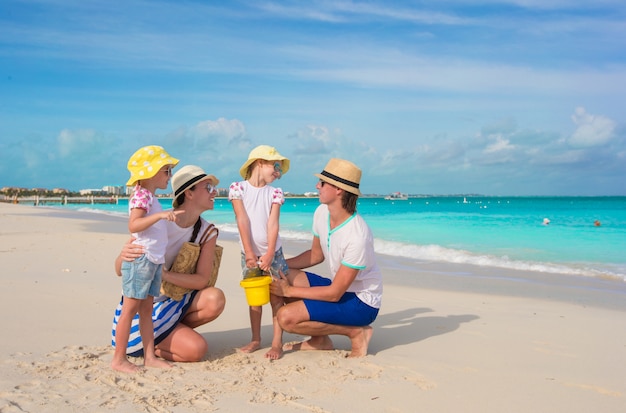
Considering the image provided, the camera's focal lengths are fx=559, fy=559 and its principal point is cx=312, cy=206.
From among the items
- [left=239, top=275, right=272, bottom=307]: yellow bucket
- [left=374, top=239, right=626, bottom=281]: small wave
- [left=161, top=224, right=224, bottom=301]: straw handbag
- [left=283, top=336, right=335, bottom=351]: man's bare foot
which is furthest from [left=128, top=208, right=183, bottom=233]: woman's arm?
[left=374, top=239, right=626, bottom=281]: small wave

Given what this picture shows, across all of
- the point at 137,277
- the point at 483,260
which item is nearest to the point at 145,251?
the point at 137,277

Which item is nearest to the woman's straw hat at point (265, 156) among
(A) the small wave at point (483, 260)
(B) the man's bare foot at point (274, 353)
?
(B) the man's bare foot at point (274, 353)

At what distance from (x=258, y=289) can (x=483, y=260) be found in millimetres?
9007

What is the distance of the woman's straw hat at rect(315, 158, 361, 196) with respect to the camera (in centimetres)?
425

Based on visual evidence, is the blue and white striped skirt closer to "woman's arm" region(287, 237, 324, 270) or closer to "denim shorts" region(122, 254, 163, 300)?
"denim shorts" region(122, 254, 163, 300)

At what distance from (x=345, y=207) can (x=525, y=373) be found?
70.5 inches

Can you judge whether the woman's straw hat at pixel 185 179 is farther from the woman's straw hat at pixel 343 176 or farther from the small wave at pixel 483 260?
the small wave at pixel 483 260

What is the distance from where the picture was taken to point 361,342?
4453mm

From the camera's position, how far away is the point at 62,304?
5.88 meters

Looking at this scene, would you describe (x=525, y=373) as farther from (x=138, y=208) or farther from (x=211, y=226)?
(x=138, y=208)

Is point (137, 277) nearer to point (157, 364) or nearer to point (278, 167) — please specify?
point (157, 364)

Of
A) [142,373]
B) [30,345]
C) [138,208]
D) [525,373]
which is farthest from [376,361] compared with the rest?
[30,345]

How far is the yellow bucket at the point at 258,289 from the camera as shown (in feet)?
14.0

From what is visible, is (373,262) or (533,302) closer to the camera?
(373,262)
